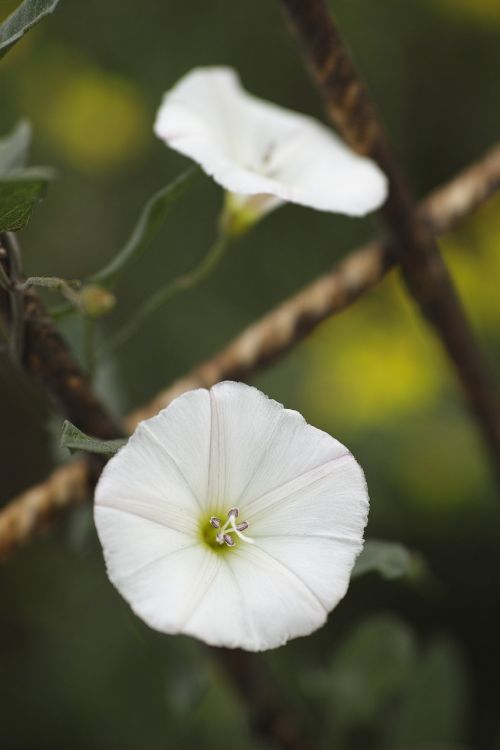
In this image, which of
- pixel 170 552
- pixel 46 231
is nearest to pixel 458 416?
pixel 46 231

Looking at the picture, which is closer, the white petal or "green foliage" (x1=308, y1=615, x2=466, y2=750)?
the white petal

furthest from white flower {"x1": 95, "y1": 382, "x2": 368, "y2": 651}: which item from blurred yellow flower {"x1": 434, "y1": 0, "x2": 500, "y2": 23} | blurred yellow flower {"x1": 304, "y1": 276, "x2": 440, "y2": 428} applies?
blurred yellow flower {"x1": 434, "y1": 0, "x2": 500, "y2": 23}

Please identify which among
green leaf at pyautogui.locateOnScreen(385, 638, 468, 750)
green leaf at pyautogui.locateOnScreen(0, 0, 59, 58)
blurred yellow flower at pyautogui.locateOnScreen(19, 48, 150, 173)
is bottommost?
green leaf at pyautogui.locateOnScreen(385, 638, 468, 750)

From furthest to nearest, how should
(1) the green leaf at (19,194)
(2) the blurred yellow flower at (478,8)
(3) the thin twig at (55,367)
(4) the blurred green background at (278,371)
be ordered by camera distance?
(2) the blurred yellow flower at (478,8) → (4) the blurred green background at (278,371) → (3) the thin twig at (55,367) → (1) the green leaf at (19,194)

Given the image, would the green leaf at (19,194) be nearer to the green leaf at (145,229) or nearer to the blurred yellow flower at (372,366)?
the green leaf at (145,229)

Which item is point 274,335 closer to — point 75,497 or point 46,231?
point 75,497

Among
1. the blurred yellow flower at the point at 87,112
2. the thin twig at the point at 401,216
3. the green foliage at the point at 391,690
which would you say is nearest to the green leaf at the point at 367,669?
the green foliage at the point at 391,690

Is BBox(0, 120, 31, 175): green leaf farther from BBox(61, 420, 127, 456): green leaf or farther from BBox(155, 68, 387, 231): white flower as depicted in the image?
BBox(61, 420, 127, 456): green leaf
